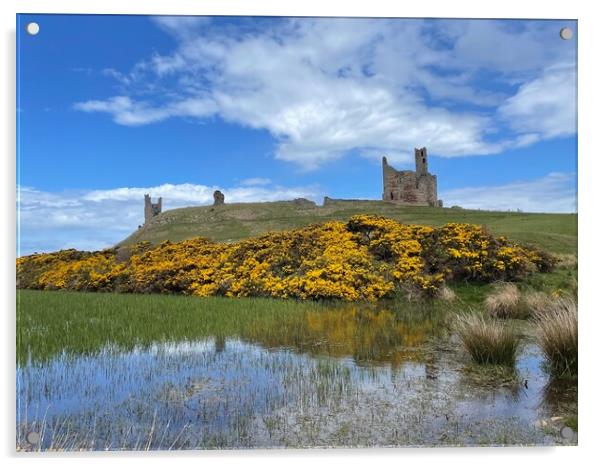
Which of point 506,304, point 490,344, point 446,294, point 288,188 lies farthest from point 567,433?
point 288,188

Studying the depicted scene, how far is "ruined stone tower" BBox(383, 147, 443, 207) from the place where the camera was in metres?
7.08

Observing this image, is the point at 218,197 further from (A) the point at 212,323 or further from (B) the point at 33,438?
(B) the point at 33,438

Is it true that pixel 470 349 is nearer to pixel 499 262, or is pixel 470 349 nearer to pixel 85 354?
pixel 499 262

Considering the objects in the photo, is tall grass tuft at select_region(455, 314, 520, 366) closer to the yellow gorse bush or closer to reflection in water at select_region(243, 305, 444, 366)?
reflection in water at select_region(243, 305, 444, 366)

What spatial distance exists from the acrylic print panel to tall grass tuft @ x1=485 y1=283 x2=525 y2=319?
7 centimetres

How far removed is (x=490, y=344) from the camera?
6.43 metres

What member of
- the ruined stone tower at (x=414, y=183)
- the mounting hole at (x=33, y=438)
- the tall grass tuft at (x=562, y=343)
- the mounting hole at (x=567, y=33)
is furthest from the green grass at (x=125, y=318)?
the mounting hole at (x=567, y=33)

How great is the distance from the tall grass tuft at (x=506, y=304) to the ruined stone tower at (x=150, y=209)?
5825mm

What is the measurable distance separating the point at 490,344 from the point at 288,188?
11.8 ft

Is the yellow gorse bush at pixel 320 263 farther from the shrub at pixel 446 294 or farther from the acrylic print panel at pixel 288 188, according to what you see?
the acrylic print panel at pixel 288 188

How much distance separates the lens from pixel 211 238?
1029cm

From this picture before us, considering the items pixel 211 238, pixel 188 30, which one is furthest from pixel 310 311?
pixel 188 30

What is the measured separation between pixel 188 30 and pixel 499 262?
717 centimetres
